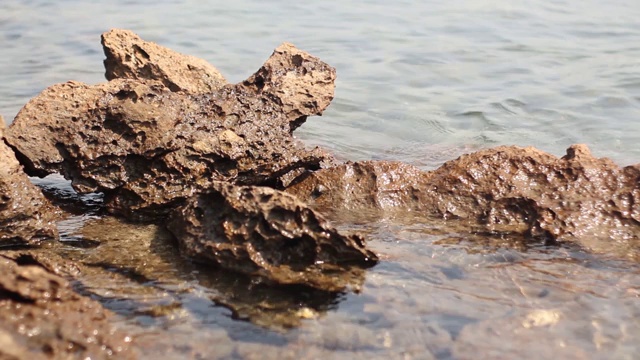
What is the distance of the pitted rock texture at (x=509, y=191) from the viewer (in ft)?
14.8

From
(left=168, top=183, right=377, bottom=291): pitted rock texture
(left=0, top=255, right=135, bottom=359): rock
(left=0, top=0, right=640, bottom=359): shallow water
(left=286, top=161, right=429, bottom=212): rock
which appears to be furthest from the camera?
(left=286, top=161, right=429, bottom=212): rock

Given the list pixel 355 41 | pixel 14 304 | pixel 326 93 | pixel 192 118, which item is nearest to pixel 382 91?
pixel 355 41

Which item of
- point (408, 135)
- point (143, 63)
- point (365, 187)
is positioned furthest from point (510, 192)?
point (408, 135)

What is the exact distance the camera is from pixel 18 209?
4270 mm

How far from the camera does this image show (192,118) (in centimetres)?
478

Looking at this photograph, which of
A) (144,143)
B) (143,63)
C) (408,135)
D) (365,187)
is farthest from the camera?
(408,135)

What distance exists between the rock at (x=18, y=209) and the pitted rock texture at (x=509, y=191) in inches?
62.2

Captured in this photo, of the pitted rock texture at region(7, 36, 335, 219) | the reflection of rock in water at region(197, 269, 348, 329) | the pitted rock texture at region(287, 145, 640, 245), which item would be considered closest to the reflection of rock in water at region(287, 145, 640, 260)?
the pitted rock texture at region(287, 145, 640, 245)

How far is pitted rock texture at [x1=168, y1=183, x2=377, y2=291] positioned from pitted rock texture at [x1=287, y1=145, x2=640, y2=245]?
938 millimetres

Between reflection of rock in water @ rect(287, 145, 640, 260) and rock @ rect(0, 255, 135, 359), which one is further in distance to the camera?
reflection of rock in water @ rect(287, 145, 640, 260)

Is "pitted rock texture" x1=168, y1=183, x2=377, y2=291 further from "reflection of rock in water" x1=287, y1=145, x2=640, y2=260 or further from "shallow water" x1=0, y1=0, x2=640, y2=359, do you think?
"reflection of rock in water" x1=287, y1=145, x2=640, y2=260

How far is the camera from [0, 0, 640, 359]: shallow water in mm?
3457

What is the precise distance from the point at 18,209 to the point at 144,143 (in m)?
0.80

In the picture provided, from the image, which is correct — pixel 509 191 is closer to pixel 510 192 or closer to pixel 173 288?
pixel 510 192
